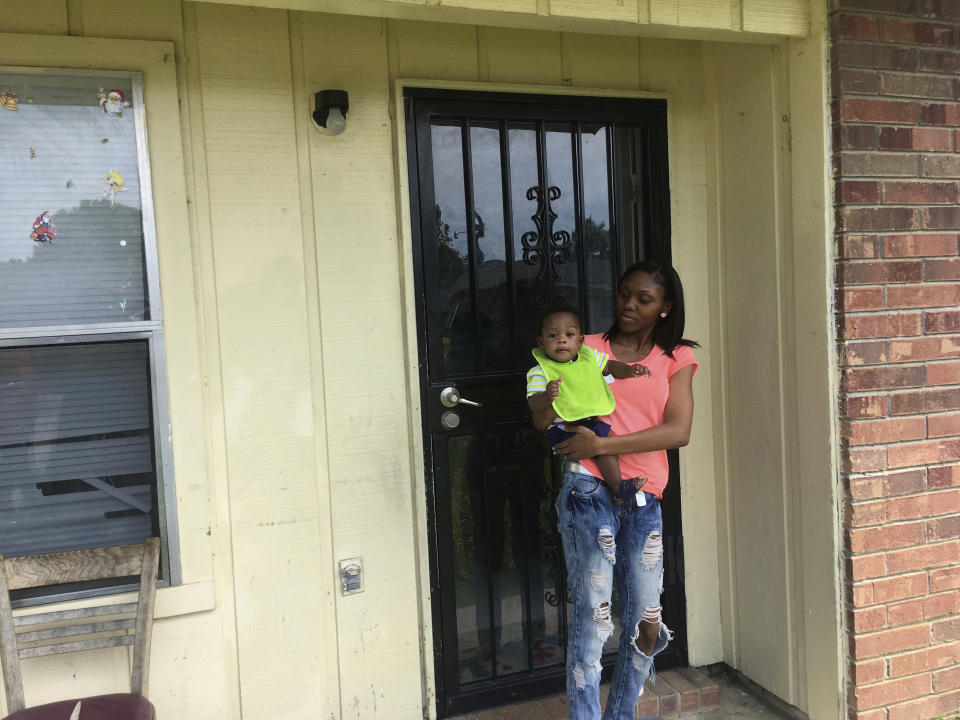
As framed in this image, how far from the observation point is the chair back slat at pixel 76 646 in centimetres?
226

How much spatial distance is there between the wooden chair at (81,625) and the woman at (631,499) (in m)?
1.31

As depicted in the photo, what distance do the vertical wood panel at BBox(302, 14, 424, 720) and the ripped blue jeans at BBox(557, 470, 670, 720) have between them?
2.14 feet

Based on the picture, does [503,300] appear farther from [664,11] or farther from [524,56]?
[664,11]

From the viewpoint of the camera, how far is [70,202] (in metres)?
A: 2.34

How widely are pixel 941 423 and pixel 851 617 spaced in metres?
0.77

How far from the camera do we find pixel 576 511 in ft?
7.71

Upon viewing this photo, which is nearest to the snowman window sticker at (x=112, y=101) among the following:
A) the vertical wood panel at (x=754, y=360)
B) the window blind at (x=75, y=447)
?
the window blind at (x=75, y=447)

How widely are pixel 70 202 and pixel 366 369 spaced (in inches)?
42.7

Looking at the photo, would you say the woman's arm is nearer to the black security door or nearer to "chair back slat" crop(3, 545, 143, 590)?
the black security door

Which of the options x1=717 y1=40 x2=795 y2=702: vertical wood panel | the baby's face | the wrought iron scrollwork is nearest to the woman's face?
the baby's face

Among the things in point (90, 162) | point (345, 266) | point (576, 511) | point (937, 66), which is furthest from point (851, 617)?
point (90, 162)

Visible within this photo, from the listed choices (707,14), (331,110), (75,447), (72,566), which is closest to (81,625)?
(72,566)

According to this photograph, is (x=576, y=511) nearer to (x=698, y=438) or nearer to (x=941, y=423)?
(x=698, y=438)

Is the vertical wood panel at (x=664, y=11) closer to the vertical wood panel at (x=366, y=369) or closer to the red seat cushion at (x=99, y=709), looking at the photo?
the vertical wood panel at (x=366, y=369)
